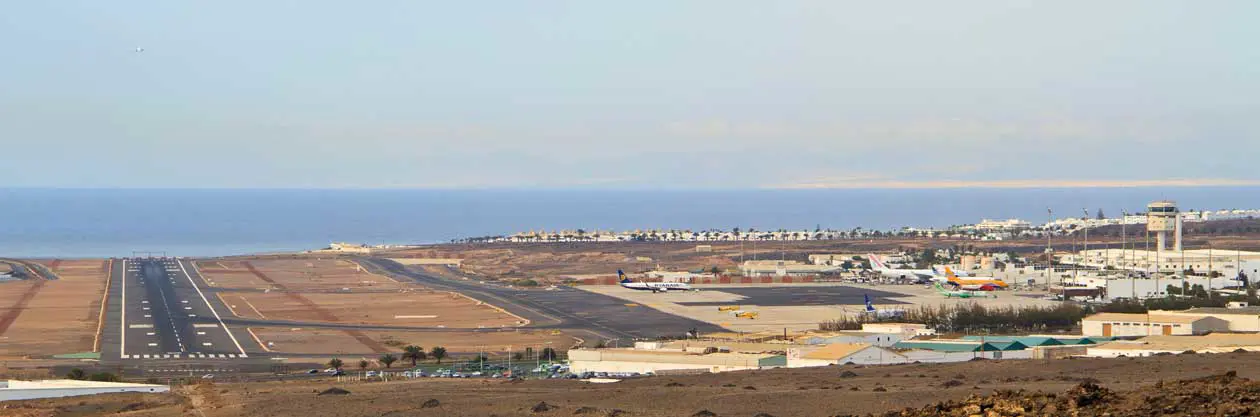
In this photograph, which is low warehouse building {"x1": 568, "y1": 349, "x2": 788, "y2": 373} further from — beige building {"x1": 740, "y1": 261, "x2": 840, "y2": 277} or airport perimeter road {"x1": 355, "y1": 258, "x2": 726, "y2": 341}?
beige building {"x1": 740, "y1": 261, "x2": 840, "y2": 277}

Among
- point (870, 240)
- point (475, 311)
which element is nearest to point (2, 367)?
point (475, 311)

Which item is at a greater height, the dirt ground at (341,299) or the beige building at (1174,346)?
the beige building at (1174,346)

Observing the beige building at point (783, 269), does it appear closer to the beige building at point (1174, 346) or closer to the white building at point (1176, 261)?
the white building at point (1176, 261)

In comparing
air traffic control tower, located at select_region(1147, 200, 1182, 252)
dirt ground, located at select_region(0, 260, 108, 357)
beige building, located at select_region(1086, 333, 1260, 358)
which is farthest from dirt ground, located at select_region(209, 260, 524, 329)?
air traffic control tower, located at select_region(1147, 200, 1182, 252)

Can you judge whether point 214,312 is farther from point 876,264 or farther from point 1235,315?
point 876,264

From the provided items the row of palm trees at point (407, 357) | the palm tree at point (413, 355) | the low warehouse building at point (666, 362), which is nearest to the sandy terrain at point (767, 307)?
the row of palm trees at point (407, 357)

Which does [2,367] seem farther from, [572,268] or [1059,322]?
[572,268]

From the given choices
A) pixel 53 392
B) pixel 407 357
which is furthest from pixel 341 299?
pixel 53 392
